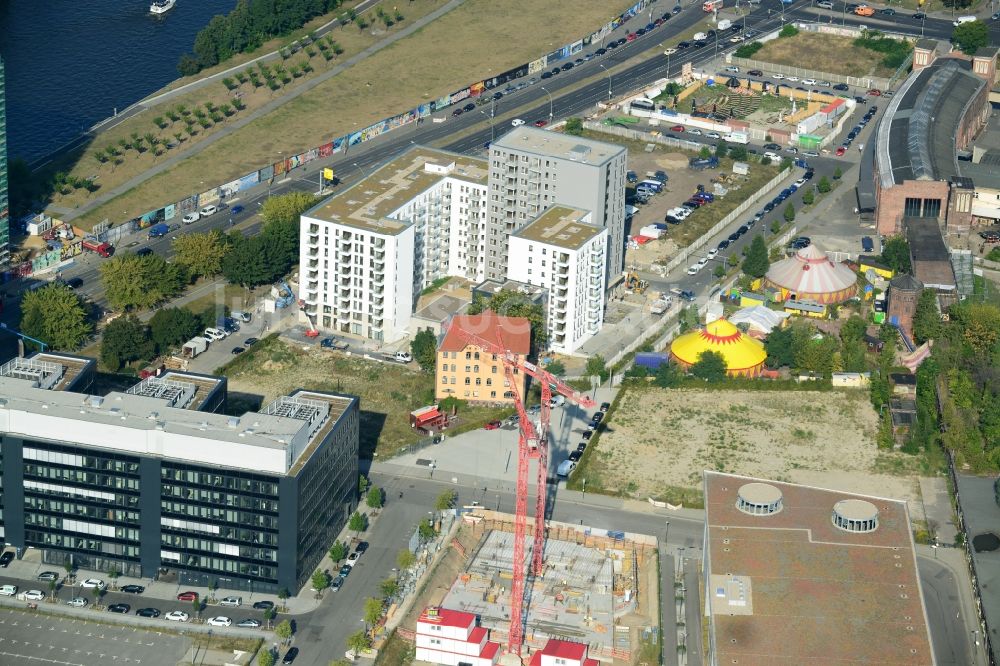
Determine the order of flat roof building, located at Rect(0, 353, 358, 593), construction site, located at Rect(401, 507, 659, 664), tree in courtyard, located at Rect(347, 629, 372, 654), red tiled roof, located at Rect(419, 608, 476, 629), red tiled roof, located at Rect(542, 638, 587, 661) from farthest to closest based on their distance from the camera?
flat roof building, located at Rect(0, 353, 358, 593), construction site, located at Rect(401, 507, 659, 664), tree in courtyard, located at Rect(347, 629, 372, 654), red tiled roof, located at Rect(419, 608, 476, 629), red tiled roof, located at Rect(542, 638, 587, 661)

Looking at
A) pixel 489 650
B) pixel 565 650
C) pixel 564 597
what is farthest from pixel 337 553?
pixel 565 650

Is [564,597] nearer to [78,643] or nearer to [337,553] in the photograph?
[337,553]

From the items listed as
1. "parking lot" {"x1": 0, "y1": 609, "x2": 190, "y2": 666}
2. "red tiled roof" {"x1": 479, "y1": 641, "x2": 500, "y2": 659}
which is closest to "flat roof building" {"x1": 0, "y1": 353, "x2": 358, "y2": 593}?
"parking lot" {"x1": 0, "y1": 609, "x2": 190, "y2": 666}

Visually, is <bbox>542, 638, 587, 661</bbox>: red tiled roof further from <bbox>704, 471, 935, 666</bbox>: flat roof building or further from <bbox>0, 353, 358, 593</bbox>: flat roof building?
<bbox>0, 353, 358, 593</bbox>: flat roof building

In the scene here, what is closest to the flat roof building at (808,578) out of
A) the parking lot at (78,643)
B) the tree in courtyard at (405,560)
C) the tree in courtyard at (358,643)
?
the tree in courtyard at (405,560)

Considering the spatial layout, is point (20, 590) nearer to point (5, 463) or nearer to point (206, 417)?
point (5, 463)
